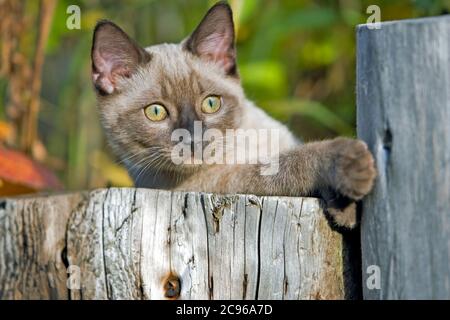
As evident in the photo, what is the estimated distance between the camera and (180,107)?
2582 mm

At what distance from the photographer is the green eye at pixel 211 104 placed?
105 inches

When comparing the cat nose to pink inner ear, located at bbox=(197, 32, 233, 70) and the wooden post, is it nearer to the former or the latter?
pink inner ear, located at bbox=(197, 32, 233, 70)

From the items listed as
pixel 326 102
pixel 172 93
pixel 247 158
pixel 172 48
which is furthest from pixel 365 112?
pixel 326 102

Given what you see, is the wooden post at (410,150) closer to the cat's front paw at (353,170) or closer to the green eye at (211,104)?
the cat's front paw at (353,170)

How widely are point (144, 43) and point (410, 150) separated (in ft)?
10.3

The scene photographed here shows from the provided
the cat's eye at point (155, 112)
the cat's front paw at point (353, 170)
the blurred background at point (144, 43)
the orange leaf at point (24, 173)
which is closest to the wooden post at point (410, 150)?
the cat's front paw at point (353, 170)

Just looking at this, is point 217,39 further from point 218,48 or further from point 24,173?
point 24,173

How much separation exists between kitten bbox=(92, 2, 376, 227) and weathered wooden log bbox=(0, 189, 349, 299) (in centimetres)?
32

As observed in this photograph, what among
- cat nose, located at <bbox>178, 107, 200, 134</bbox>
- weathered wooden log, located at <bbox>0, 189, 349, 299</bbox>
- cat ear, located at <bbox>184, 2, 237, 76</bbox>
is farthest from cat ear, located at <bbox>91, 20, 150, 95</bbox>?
weathered wooden log, located at <bbox>0, 189, 349, 299</bbox>

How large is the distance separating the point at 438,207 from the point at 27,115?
2.70 m

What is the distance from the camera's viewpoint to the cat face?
103 inches

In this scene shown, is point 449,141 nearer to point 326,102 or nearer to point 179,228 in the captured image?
point 179,228

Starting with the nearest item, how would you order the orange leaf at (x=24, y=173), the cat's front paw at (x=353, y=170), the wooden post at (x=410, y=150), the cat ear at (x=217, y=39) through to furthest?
the wooden post at (x=410, y=150) → the cat's front paw at (x=353, y=170) → the cat ear at (x=217, y=39) → the orange leaf at (x=24, y=173)

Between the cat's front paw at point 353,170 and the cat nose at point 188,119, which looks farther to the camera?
the cat nose at point 188,119
